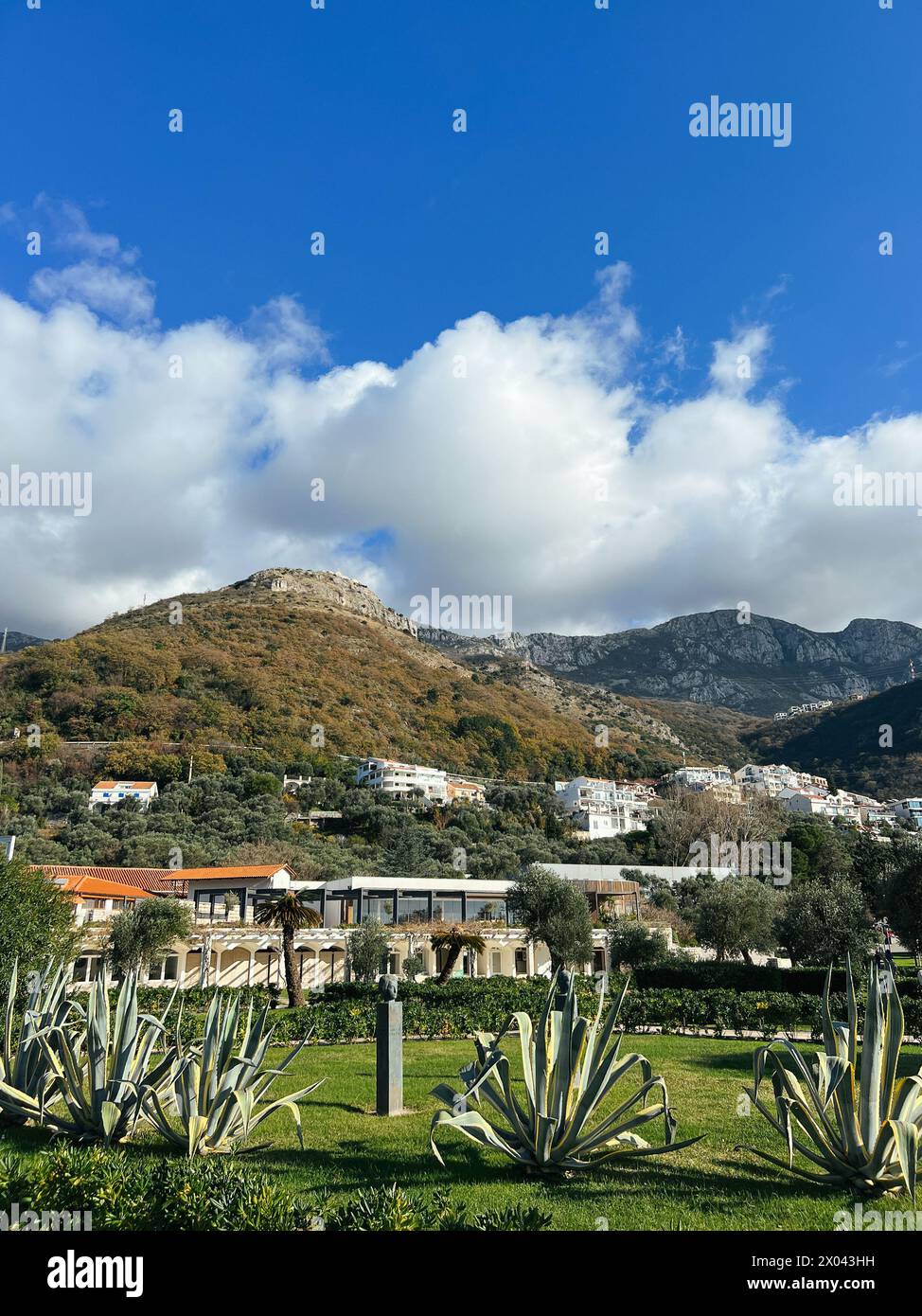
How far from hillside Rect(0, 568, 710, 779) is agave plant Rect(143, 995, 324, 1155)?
69213mm

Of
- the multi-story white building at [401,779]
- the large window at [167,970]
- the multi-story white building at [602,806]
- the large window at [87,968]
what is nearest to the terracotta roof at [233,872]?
the large window at [167,970]

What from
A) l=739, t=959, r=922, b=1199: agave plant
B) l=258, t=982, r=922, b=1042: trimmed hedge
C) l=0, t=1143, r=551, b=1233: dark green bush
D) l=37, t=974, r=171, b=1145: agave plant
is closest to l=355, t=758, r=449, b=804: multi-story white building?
l=258, t=982, r=922, b=1042: trimmed hedge

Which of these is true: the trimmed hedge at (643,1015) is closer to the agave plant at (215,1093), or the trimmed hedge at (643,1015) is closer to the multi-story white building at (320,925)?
the multi-story white building at (320,925)

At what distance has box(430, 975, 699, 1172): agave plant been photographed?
614 centimetres

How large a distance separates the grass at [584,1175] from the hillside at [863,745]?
108032 millimetres

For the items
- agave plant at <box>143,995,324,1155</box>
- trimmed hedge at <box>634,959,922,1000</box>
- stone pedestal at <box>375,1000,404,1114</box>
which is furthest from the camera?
trimmed hedge at <box>634,959,922,1000</box>

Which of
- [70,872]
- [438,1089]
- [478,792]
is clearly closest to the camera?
[438,1089]

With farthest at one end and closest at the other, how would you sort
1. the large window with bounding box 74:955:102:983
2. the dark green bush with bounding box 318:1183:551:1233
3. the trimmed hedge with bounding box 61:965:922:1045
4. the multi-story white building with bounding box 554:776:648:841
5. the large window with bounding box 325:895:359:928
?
the multi-story white building with bounding box 554:776:648:841 < the large window with bounding box 325:895:359:928 < the large window with bounding box 74:955:102:983 < the trimmed hedge with bounding box 61:965:922:1045 < the dark green bush with bounding box 318:1183:551:1233

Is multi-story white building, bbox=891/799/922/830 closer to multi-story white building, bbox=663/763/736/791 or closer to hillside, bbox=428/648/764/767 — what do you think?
multi-story white building, bbox=663/763/736/791

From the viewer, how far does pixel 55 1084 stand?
27.3ft

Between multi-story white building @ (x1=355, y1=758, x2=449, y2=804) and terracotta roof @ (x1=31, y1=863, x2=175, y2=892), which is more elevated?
multi-story white building @ (x1=355, y1=758, x2=449, y2=804)

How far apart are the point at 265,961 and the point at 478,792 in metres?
47.0
